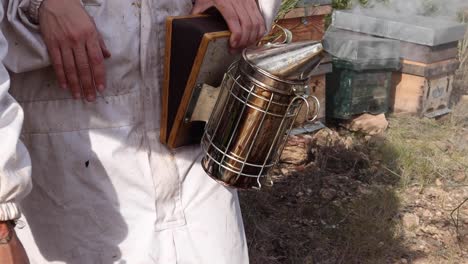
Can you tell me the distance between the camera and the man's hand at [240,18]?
134 cm

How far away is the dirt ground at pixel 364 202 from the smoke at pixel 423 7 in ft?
4.05

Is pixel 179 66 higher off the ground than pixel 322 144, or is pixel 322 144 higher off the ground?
pixel 179 66

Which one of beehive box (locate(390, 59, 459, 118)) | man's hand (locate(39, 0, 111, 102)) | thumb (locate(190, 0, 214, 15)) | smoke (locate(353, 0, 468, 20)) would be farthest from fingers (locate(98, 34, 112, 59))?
smoke (locate(353, 0, 468, 20))

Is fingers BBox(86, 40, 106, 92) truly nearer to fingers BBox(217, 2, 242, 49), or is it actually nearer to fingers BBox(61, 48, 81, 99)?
fingers BBox(61, 48, 81, 99)

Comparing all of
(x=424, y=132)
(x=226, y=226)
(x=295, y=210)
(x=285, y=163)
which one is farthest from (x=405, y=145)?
(x=226, y=226)

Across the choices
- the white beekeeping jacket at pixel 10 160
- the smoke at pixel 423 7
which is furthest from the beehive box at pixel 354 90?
the white beekeeping jacket at pixel 10 160

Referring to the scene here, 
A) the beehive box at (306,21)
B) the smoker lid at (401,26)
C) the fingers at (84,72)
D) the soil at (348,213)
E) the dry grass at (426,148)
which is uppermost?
the fingers at (84,72)

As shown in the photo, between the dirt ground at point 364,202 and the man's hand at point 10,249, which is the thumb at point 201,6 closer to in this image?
the man's hand at point 10,249

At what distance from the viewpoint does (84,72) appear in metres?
1.24

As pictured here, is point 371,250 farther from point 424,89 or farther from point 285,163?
point 424,89

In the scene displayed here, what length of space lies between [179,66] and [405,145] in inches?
123

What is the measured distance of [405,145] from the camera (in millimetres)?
4184

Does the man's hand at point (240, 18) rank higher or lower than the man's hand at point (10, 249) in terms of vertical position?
higher

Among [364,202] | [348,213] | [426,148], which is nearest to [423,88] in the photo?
[426,148]
